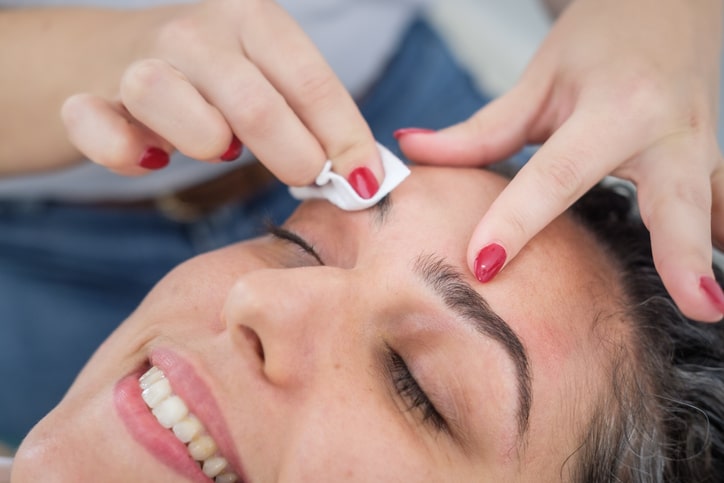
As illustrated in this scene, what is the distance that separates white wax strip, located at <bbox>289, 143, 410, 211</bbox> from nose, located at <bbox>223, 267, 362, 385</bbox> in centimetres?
10

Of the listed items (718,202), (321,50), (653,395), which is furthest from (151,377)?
(321,50)

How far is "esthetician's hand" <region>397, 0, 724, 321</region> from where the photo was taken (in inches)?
30.4

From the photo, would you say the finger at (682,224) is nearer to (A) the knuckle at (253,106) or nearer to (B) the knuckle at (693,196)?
(B) the knuckle at (693,196)

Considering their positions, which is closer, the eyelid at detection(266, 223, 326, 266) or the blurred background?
the eyelid at detection(266, 223, 326, 266)

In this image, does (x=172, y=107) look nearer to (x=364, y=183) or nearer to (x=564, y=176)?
(x=364, y=183)

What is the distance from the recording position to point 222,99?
0.83 m

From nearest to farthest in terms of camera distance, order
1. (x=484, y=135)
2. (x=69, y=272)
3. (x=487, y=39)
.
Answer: (x=484, y=135), (x=69, y=272), (x=487, y=39)

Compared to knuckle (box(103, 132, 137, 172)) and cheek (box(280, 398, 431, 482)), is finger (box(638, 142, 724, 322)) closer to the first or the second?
cheek (box(280, 398, 431, 482))

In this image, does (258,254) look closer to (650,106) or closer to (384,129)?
(650,106)

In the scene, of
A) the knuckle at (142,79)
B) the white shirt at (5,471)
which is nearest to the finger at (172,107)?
the knuckle at (142,79)

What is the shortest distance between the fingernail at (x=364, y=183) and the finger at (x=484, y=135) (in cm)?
13

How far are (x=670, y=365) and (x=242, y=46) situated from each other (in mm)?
667

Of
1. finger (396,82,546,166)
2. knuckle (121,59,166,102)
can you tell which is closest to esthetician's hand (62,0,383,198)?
knuckle (121,59,166,102)

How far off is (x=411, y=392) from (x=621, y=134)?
396mm
